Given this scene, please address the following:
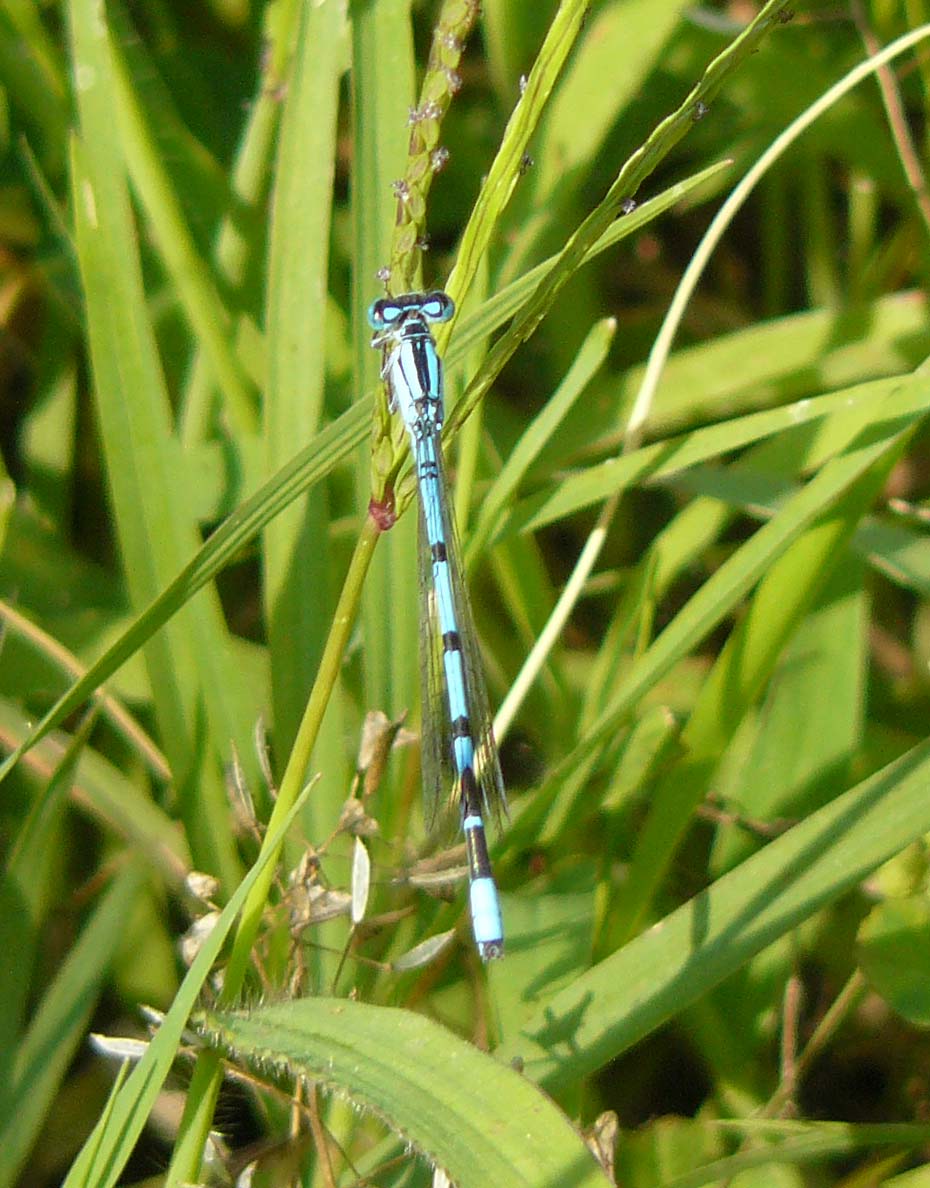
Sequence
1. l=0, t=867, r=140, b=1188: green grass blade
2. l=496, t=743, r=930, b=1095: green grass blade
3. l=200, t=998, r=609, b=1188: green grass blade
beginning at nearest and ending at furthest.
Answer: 1. l=200, t=998, r=609, b=1188: green grass blade
2. l=496, t=743, r=930, b=1095: green grass blade
3. l=0, t=867, r=140, b=1188: green grass blade

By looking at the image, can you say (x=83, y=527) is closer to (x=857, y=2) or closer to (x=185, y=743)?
(x=185, y=743)

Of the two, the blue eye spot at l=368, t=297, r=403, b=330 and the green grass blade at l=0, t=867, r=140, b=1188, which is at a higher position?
the blue eye spot at l=368, t=297, r=403, b=330

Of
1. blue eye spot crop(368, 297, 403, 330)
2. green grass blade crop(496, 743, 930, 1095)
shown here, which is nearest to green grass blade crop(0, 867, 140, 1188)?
green grass blade crop(496, 743, 930, 1095)

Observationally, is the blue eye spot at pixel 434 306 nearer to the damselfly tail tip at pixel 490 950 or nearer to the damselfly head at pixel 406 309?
the damselfly head at pixel 406 309

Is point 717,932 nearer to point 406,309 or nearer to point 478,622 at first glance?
point 406,309

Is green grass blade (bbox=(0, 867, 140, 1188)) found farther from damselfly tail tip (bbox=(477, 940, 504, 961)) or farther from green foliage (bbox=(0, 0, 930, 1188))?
damselfly tail tip (bbox=(477, 940, 504, 961))

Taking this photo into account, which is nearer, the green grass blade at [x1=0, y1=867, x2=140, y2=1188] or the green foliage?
the green foliage

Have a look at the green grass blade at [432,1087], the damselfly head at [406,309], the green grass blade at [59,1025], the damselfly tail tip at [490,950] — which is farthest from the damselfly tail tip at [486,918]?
the green grass blade at [59,1025]

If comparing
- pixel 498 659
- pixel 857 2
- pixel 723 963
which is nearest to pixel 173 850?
pixel 498 659
